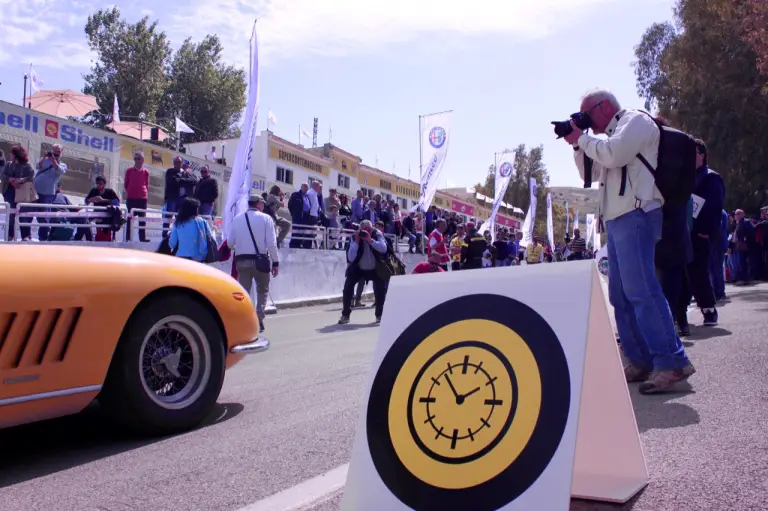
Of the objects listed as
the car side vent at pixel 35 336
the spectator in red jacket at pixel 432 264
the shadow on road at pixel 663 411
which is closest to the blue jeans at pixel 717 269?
the spectator in red jacket at pixel 432 264

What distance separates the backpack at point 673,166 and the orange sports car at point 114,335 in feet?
8.45

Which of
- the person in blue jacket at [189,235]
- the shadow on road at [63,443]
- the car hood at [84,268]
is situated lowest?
the shadow on road at [63,443]

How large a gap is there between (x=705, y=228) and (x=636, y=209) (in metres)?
3.56

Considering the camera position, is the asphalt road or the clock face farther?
the asphalt road

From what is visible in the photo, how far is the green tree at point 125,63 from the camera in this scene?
5231 cm

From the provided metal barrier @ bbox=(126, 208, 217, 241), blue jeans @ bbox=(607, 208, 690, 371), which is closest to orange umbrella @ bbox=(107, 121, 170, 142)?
metal barrier @ bbox=(126, 208, 217, 241)

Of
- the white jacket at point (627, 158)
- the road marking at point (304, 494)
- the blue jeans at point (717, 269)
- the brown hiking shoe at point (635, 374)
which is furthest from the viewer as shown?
the blue jeans at point (717, 269)

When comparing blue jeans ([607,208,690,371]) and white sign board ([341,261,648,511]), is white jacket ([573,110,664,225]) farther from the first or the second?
white sign board ([341,261,648,511])

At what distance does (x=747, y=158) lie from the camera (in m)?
26.9

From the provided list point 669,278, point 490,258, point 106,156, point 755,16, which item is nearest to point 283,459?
point 669,278

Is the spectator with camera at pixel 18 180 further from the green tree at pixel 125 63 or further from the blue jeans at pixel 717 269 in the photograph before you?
the green tree at pixel 125 63

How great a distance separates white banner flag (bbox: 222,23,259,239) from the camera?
11.0 m

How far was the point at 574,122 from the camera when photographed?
399cm

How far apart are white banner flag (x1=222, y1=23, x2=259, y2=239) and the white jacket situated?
24.6 feet
